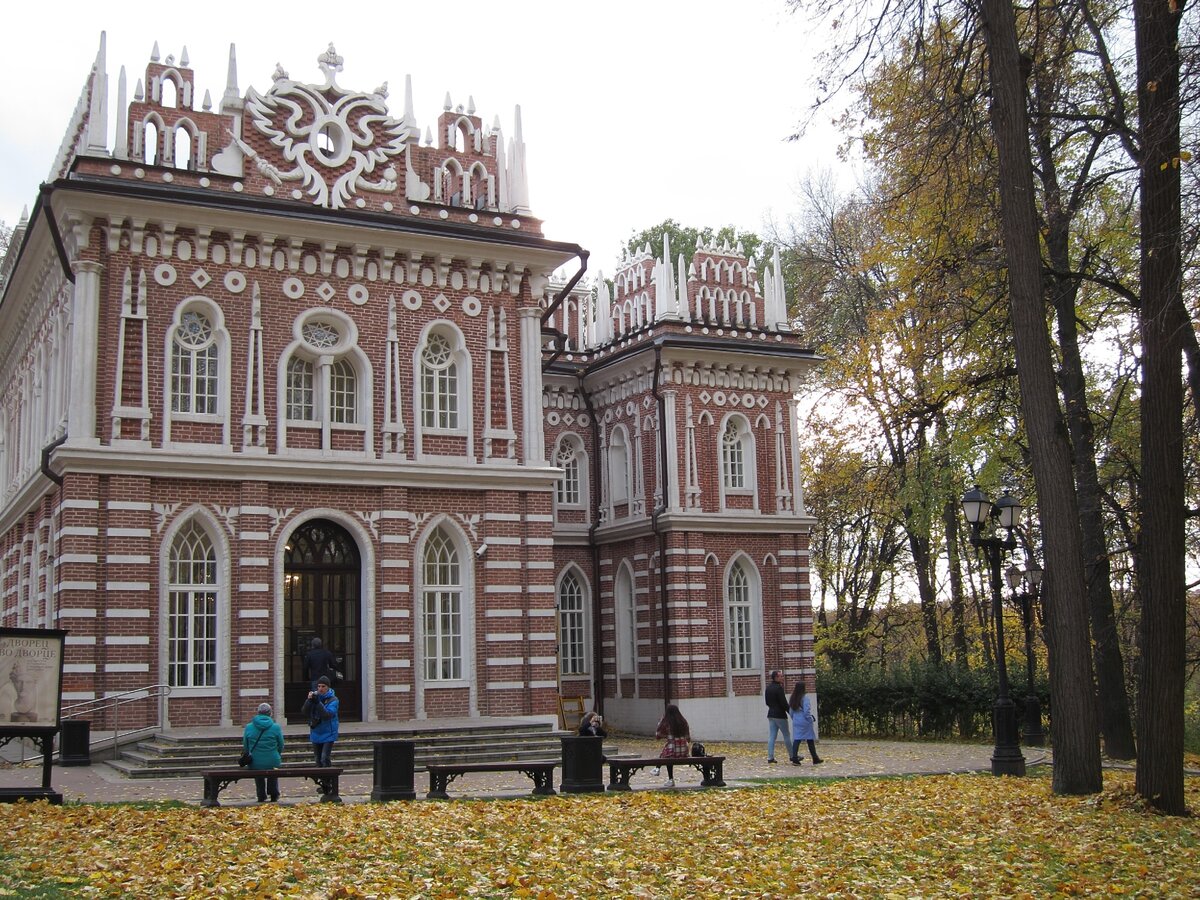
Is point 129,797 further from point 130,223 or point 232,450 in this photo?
point 130,223

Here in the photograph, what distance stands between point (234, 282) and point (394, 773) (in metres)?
11.1

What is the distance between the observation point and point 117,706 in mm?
21844

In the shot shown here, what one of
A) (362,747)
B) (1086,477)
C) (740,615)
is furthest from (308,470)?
(1086,477)

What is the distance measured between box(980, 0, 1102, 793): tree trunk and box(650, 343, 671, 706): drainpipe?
1647cm

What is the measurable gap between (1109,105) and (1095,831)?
10165 mm

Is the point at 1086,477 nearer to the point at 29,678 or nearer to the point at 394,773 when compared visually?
the point at 394,773

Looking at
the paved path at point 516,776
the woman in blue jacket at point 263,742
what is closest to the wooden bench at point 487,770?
the paved path at point 516,776

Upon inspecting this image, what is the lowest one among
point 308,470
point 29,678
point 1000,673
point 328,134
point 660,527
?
point 1000,673

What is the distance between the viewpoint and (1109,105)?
18.2 m

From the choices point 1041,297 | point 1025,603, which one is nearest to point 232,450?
point 1041,297

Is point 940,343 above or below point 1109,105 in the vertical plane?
below

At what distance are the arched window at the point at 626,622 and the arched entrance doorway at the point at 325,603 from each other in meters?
10.5

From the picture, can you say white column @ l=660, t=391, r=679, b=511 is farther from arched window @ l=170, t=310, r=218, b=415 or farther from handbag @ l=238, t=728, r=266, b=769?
handbag @ l=238, t=728, r=266, b=769

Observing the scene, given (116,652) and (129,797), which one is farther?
(116,652)
